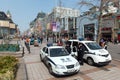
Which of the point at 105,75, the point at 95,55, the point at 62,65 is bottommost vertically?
the point at 105,75

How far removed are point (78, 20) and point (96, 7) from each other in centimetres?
4350

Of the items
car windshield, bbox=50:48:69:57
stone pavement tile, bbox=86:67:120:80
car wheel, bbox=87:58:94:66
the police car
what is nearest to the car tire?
car wheel, bbox=87:58:94:66

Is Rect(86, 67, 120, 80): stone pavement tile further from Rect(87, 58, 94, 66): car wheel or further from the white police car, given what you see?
Rect(87, 58, 94, 66): car wheel

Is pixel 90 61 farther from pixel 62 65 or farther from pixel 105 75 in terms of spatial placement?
pixel 62 65

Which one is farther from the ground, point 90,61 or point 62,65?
point 62,65

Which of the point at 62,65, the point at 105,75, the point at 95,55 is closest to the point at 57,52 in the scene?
the point at 62,65

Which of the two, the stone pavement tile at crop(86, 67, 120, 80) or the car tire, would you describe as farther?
the car tire

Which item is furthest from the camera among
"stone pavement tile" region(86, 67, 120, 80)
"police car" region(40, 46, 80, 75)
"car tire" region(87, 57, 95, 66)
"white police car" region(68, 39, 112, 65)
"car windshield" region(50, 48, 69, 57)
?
"car tire" region(87, 57, 95, 66)

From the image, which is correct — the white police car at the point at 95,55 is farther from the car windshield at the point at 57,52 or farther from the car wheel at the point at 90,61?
the car windshield at the point at 57,52

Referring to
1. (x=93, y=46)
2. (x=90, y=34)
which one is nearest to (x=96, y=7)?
(x=93, y=46)

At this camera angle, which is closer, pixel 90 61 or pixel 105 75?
pixel 105 75

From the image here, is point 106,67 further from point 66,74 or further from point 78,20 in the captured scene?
point 78,20

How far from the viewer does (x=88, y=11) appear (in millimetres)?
18953

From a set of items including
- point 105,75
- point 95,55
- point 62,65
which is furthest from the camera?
point 95,55
